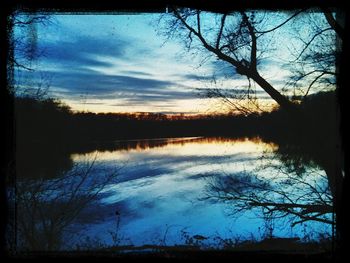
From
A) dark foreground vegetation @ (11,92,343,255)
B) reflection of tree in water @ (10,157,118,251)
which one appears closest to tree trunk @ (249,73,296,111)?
dark foreground vegetation @ (11,92,343,255)

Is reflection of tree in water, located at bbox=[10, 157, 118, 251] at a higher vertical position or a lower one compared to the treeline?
lower

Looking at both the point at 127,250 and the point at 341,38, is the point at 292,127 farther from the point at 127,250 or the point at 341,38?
the point at 127,250

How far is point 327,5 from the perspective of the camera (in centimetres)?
141

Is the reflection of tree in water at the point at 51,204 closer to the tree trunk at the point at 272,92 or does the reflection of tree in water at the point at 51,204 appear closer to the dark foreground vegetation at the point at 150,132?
the dark foreground vegetation at the point at 150,132

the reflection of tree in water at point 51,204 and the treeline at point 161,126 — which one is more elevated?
the treeline at point 161,126

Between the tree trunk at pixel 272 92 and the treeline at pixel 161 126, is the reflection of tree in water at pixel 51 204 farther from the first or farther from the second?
the tree trunk at pixel 272 92

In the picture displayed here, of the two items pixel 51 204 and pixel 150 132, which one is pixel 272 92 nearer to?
pixel 150 132

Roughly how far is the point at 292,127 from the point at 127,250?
1.42 meters

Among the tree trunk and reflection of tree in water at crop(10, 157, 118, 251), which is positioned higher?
the tree trunk

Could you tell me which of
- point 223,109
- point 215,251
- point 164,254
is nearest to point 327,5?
point 223,109

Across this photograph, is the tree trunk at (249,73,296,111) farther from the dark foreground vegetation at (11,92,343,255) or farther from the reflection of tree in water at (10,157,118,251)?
the reflection of tree in water at (10,157,118,251)

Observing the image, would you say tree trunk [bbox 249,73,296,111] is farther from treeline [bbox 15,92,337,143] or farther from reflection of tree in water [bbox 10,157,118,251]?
reflection of tree in water [bbox 10,157,118,251]

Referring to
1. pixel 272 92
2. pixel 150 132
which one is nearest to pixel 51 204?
pixel 150 132

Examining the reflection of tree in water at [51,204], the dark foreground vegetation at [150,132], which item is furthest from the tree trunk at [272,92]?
the reflection of tree in water at [51,204]
